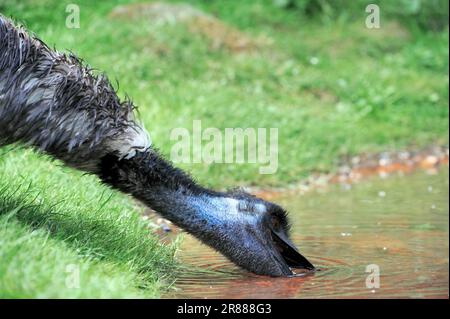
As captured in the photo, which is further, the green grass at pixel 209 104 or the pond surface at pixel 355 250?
the pond surface at pixel 355 250

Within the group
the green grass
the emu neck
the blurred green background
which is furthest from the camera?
the blurred green background

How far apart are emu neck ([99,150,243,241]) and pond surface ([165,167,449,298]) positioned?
342 mm

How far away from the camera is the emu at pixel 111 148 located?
488cm

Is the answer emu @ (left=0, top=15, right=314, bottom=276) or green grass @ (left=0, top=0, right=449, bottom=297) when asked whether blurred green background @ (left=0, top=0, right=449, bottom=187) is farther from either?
emu @ (left=0, top=15, right=314, bottom=276)

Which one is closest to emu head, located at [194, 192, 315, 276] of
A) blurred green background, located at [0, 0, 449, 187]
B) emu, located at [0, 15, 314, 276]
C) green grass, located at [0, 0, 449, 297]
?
emu, located at [0, 15, 314, 276]

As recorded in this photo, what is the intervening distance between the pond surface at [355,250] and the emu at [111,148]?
0.23m

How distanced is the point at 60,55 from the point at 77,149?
58cm

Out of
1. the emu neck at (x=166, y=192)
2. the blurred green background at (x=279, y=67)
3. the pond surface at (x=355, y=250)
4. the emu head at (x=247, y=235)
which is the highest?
the blurred green background at (x=279, y=67)

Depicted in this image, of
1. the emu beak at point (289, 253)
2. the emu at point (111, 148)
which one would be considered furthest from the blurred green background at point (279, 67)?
the emu at point (111, 148)

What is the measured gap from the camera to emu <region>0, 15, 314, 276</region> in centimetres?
488

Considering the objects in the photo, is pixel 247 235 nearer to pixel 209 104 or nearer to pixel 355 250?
pixel 355 250

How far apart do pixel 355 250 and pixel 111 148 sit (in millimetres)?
2016

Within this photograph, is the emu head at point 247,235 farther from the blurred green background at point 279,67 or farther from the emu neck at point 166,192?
the blurred green background at point 279,67
